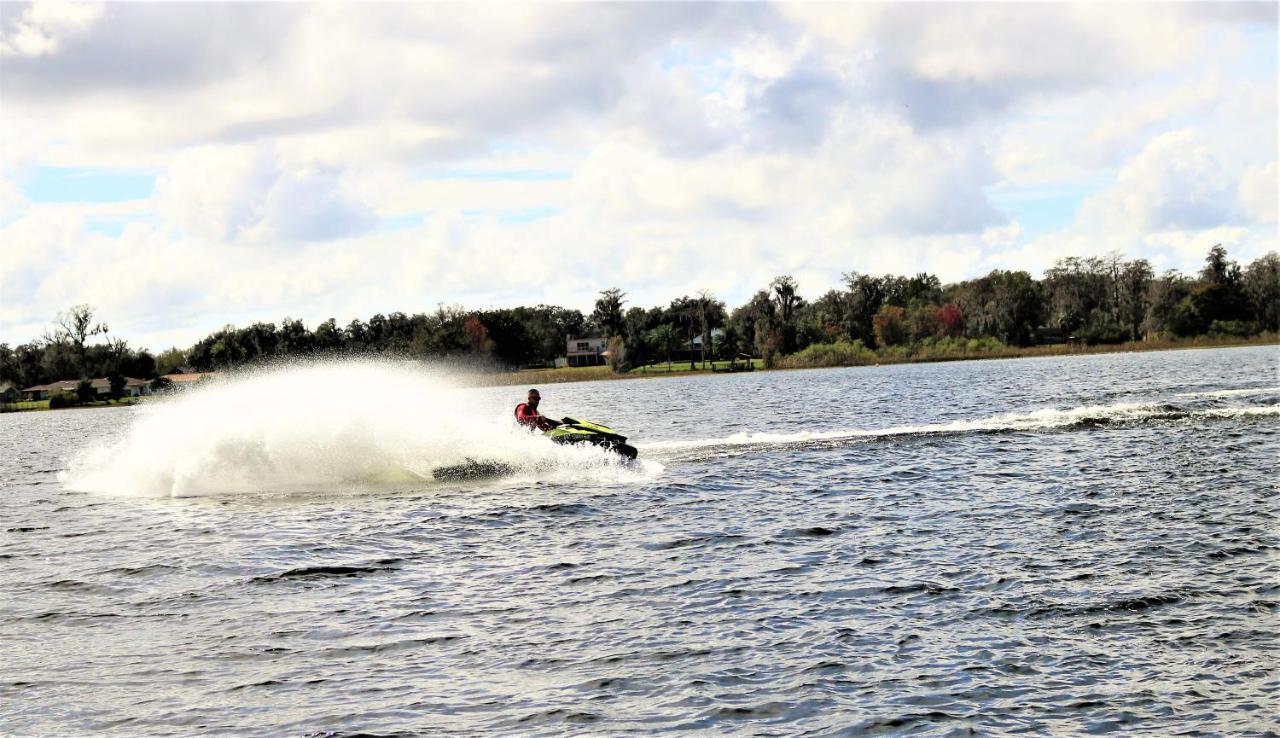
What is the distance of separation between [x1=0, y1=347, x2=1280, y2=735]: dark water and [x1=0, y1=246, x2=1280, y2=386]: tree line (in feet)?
434

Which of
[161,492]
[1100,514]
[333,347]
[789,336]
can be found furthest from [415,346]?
[1100,514]

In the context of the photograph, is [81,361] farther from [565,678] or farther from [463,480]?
[565,678]

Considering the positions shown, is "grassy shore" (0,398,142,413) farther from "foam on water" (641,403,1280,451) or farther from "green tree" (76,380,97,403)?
"foam on water" (641,403,1280,451)

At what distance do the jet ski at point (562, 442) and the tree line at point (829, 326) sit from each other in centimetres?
12654

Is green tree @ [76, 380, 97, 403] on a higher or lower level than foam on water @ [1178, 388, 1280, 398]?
higher

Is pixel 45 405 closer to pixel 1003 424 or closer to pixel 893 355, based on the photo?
pixel 893 355

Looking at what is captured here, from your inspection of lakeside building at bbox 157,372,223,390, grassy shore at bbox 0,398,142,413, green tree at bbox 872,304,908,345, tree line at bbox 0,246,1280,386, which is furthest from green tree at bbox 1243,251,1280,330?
grassy shore at bbox 0,398,142,413

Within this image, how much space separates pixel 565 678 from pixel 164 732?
3.79 metres

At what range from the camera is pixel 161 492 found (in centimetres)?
2948

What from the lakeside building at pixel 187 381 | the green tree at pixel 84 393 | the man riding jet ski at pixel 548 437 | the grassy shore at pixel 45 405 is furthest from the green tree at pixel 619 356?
the man riding jet ski at pixel 548 437

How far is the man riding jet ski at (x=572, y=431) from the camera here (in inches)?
1148

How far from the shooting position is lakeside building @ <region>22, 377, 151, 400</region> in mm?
153875

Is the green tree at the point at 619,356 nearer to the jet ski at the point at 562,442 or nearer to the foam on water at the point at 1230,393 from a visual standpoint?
the foam on water at the point at 1230,393

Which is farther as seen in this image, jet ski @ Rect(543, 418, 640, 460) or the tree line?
the tree line
